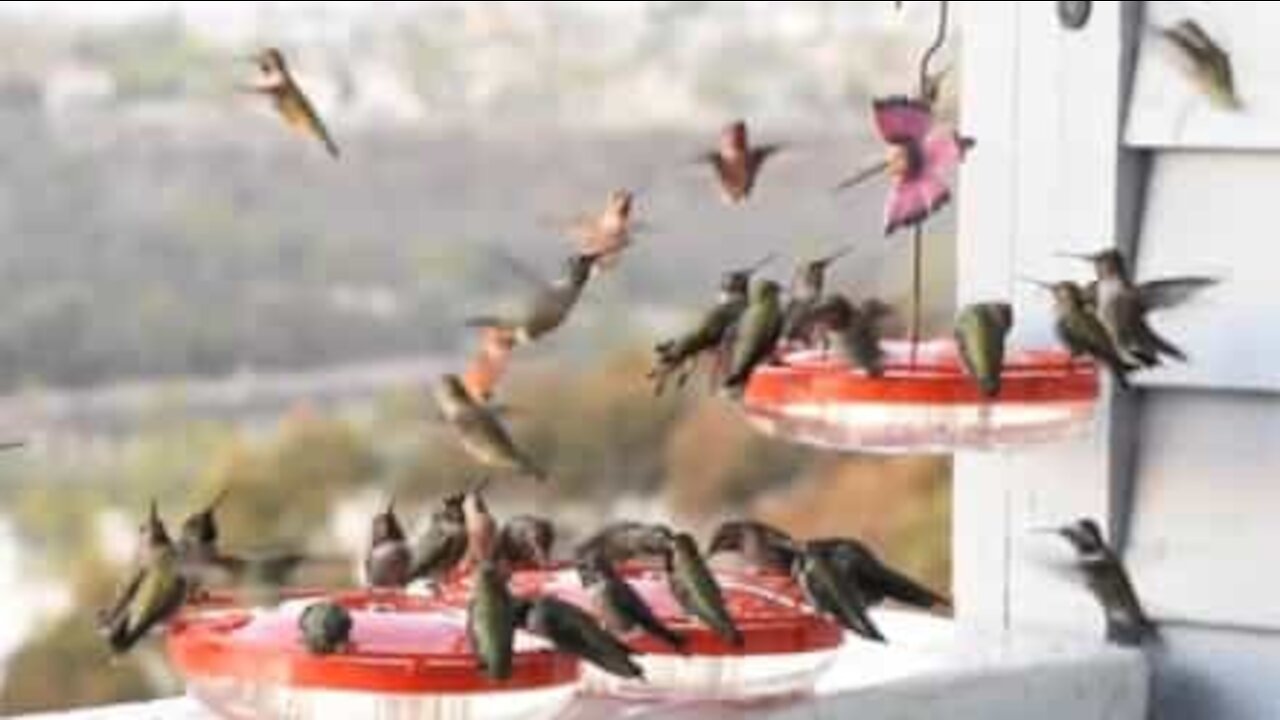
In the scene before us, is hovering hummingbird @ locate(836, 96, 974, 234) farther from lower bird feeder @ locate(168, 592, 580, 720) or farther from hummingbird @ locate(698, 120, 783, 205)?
lower bird feeder @ locate(168, 592, 580, 720)

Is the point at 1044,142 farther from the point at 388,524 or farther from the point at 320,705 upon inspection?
the point at 320,705

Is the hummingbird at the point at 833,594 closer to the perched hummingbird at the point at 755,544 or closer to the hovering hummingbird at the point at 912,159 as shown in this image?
the perched hummingbird at the point at 755,544

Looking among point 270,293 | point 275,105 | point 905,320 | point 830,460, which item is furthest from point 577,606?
point 830,460

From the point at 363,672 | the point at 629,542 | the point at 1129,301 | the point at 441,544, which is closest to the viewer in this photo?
the point at 363,672

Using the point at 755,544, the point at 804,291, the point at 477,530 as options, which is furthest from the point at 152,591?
the point at 804,291

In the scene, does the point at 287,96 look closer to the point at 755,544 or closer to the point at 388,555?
the point at 388,555

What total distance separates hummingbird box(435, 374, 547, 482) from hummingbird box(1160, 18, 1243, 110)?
57 centimetres

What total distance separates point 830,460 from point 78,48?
0.97 m

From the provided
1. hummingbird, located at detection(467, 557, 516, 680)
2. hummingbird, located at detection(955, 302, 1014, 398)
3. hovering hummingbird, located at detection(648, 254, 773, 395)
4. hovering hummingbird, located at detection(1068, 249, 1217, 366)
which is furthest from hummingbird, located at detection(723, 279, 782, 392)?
hummingbird, located at detection(467, 557, 516, 680)

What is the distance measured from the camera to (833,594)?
1.69 meters

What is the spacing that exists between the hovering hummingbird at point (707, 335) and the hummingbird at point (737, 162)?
0.18 feet

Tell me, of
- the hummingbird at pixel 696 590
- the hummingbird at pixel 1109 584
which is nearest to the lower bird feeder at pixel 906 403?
the hummingbird at pixel 1109 584

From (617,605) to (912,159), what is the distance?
1.28 ft

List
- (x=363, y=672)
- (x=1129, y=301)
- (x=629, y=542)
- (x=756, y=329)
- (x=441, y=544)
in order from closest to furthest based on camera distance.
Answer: (x=363, y=672)
(x=441, y=544)
(x=629, y=542)
(x=756, y=329)
(x=1129, y=301)
